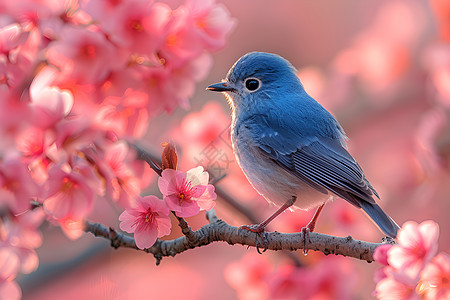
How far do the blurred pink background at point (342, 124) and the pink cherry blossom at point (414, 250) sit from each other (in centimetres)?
82

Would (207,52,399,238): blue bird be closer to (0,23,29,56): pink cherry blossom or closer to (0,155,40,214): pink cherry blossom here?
(0,23,29,56): pink cherry blossom

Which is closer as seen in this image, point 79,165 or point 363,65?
point 79,165

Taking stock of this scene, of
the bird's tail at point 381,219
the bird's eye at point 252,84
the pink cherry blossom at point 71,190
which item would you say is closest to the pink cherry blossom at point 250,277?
the bird's tail at point 381,219

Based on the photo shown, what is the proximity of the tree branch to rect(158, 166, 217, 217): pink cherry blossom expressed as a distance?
148 mm

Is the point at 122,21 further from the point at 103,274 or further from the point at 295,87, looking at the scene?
the point at 295,87

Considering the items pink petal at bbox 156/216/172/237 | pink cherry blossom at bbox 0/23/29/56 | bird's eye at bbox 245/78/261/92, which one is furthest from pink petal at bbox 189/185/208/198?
bird's eye at bbox 245/78/261/92

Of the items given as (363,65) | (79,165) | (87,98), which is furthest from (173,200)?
(363,65)

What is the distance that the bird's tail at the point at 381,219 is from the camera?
6.20 ft

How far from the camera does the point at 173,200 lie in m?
1.46

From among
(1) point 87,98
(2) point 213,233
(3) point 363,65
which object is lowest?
(2) point 213,233

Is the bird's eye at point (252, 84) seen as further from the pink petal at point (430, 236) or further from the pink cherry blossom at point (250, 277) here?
the pink petal at point (430, 236)

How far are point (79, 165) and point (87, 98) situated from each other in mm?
289

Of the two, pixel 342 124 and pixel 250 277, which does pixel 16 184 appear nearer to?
pixel 250 277

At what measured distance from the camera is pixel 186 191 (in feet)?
4.81
